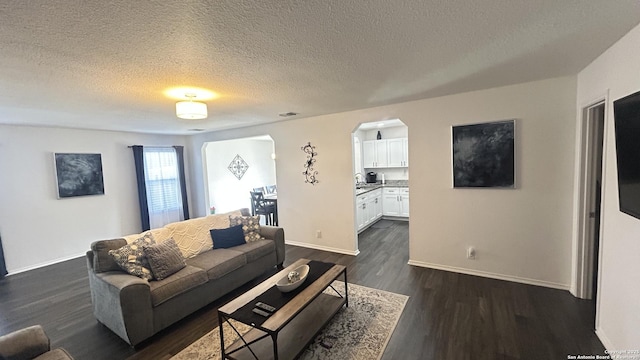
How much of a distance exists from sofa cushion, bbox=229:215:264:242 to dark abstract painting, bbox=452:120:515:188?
9.33 ft

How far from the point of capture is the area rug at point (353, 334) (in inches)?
85.0

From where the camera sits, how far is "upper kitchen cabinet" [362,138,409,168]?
6551 mm

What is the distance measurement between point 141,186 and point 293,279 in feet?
16.1

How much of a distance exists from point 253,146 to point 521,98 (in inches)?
280

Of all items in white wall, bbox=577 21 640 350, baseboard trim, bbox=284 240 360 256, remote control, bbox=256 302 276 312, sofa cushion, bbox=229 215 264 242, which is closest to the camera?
white wall, bbox=577 21 640 350

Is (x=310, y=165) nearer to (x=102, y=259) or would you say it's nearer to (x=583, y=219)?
(x=102, y=259)

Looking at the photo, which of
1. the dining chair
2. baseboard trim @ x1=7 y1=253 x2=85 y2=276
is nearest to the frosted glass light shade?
the dining chair

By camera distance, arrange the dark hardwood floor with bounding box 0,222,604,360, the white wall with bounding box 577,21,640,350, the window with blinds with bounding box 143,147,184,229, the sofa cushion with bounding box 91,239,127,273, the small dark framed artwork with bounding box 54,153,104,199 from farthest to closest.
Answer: the window with blinds with bounding box 143,147,184,229 < the small dark framed artwork with bounding box 54,153,104,199 < the sofa cushion with bounding box 91,239,127,273 < the dark hardwood floor with bounding box 0,222,604,360 < the white wall with bounding box 577,21,640,350

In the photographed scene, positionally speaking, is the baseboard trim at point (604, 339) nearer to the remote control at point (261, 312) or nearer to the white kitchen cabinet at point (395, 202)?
the remote control at point (261, 312)

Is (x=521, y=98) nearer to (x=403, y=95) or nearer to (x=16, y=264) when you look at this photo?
(x=403, y=95)

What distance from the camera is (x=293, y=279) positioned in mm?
2404

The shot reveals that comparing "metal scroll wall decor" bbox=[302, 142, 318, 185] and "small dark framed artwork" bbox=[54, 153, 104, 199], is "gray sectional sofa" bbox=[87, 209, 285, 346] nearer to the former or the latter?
"metal scroll wall decor" bbox=[302, 142, 318, 185]

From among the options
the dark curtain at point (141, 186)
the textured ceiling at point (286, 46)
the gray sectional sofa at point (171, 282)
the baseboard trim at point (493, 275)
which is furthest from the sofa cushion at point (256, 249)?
the dark curtain at point (141, 186)

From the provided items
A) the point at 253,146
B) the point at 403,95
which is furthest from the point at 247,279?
the point at 253,146
